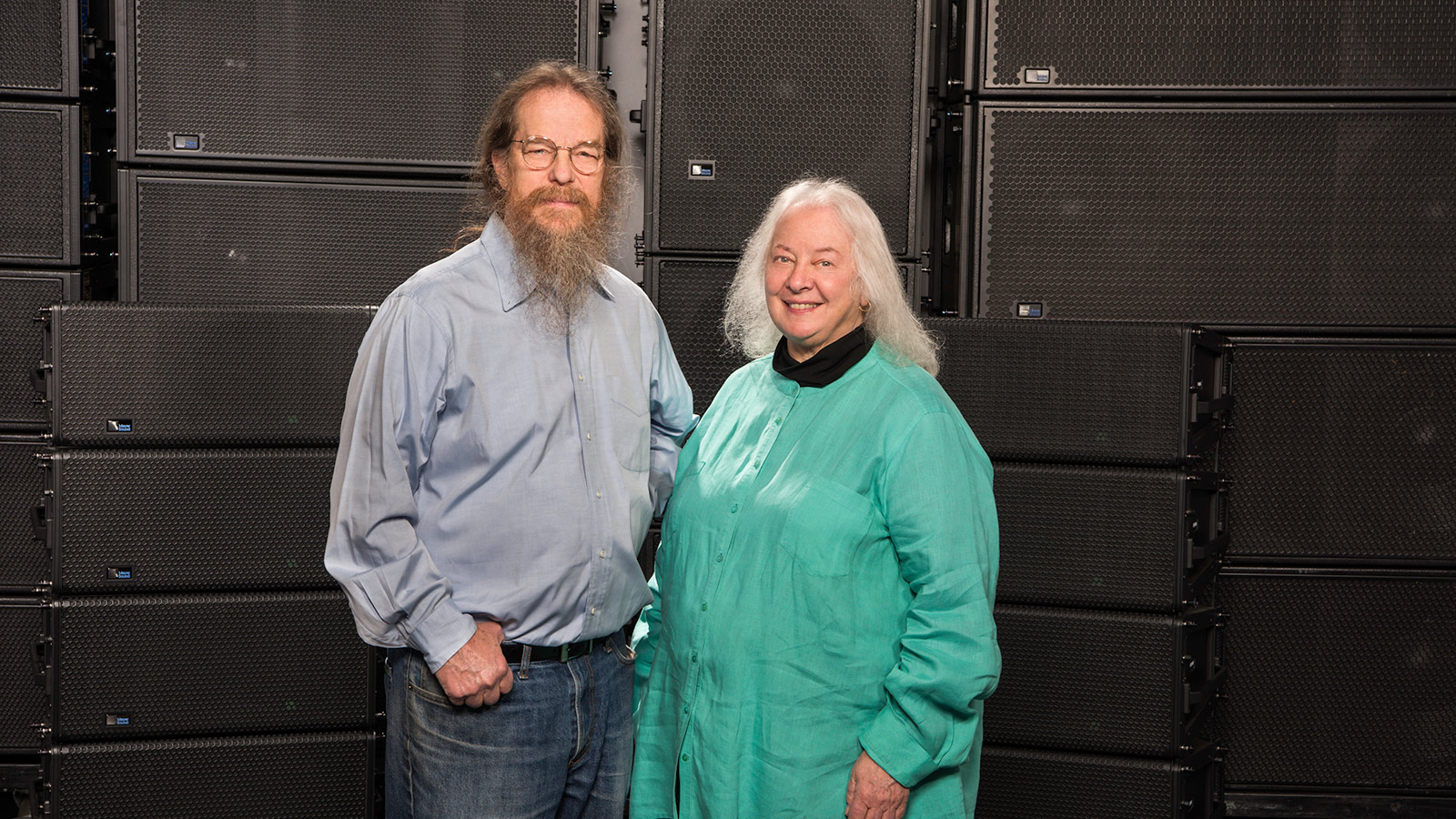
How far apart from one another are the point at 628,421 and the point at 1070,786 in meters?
1.29

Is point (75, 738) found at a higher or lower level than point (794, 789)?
lower

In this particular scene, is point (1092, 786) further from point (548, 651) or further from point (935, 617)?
point (548, 651)

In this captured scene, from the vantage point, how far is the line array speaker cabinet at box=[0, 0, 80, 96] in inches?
99.0

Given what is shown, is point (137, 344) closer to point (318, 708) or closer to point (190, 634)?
point (190, 634)

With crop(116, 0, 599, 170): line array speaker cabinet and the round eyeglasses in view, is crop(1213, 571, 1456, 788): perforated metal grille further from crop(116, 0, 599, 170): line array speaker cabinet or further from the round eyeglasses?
crop(116, 0, 599, 170): line array speaker cabinet

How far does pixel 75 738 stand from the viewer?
2.22m

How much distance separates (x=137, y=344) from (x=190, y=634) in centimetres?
61

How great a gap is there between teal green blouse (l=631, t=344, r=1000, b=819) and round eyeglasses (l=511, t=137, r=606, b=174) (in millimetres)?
537

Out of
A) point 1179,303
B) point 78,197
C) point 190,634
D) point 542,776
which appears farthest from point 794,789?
point 78,197

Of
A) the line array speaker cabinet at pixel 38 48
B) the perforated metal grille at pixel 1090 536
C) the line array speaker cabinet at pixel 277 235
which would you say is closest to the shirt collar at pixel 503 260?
the line array speaker cabinet at pixel 277 235

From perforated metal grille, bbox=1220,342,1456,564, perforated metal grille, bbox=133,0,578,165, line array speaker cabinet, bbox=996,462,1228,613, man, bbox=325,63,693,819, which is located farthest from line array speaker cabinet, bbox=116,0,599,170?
perforated metal grille, bbox=1220,342,1456,564

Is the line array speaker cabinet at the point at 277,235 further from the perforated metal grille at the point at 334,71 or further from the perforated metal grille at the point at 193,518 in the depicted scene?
the perforated metal grille at the point at 193,518

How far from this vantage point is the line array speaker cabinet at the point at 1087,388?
2141mm

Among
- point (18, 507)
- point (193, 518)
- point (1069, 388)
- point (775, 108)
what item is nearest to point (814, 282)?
point (1069, 388)
